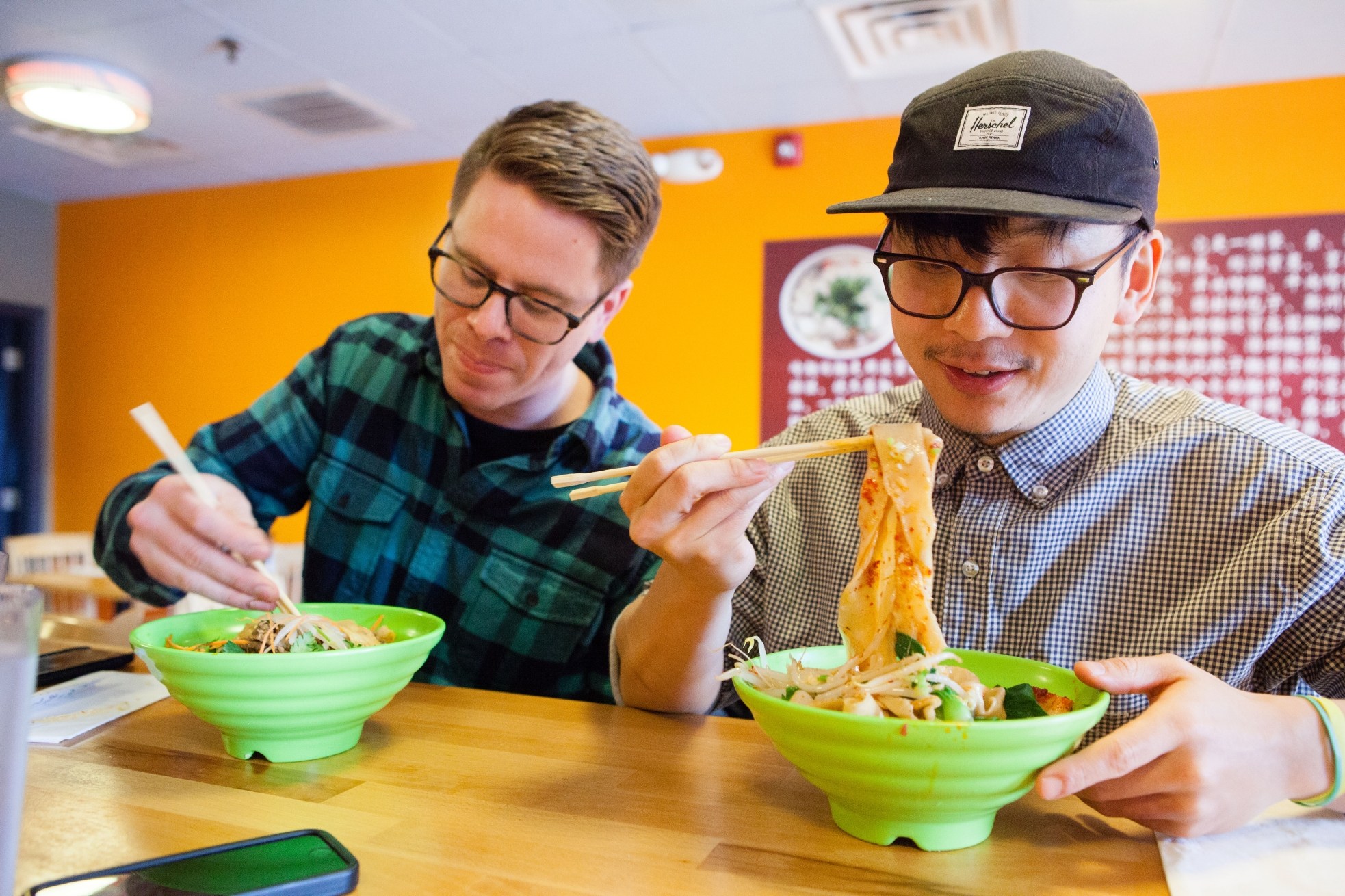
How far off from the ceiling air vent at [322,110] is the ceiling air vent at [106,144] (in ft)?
3.18

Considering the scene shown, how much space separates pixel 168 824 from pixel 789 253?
4276mm

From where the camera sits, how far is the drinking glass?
0.67 m

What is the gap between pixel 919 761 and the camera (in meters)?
0.79

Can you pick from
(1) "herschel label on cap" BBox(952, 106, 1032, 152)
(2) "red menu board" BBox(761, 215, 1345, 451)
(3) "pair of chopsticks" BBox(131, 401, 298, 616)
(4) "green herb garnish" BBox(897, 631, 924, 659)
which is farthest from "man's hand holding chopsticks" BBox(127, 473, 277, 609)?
(2) "red menu board" BBox(761, 215, 1345, 451)

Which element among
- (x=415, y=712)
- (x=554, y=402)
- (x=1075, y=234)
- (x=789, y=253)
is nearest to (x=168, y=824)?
(x=415, y=712)

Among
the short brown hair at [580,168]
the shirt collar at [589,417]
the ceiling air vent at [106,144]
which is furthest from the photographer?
the ceiling air vent at [106,144]

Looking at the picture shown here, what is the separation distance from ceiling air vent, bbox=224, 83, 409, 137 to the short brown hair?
10.3 ft

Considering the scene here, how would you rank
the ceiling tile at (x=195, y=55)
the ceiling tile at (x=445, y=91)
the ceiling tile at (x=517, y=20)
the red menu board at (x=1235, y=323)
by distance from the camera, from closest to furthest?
the ceiling tile at (x=517, y=20)
the ceiling tile at (x=195, y=55)
the red menu board at (x=1235, y=323)
the ceiling tile at (x=445, y=91)

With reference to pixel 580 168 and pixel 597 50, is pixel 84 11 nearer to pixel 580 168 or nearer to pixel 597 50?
pixel 597 50

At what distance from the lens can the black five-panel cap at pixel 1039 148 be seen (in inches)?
44.0

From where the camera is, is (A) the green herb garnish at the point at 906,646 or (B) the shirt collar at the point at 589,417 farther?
(B) the shirt collar at the point at 589,417

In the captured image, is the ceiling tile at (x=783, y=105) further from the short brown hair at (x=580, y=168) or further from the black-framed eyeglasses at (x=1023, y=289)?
the black-framed eyeglasses at (x=1023, y=289)

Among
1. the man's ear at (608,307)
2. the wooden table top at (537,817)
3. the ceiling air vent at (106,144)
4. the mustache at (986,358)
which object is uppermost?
the ceiling air vent at (106,144)

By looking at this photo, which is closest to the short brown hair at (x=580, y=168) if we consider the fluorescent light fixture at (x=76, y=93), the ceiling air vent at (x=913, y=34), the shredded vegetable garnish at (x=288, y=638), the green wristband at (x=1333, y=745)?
the shredded vegetable garnish at (x=288, y=638)
